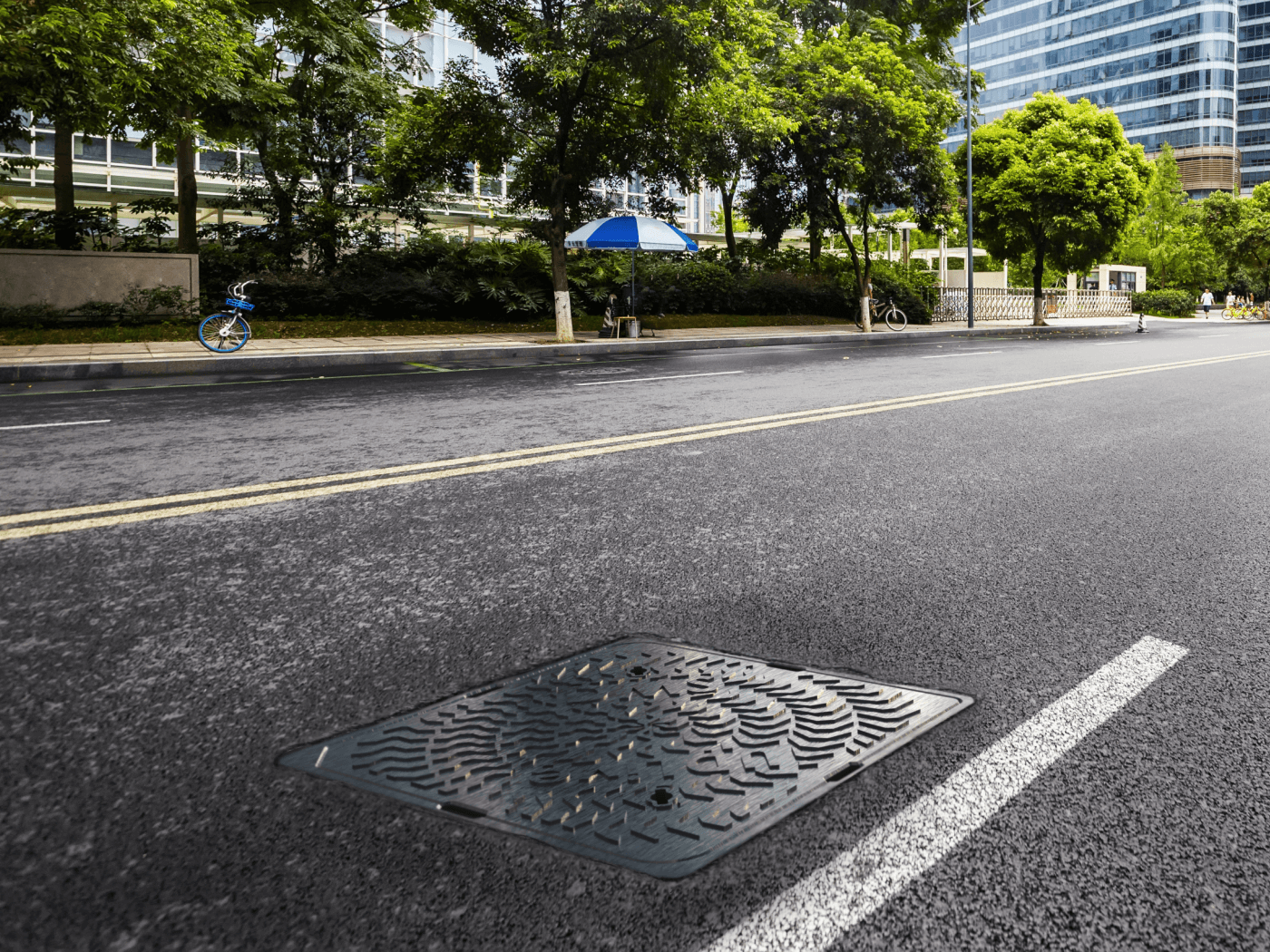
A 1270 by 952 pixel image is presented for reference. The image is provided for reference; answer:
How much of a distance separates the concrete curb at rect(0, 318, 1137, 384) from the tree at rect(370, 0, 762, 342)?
5.31 ft

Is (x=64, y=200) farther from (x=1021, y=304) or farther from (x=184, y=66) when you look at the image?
(x=1021, y=304)

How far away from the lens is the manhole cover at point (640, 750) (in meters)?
2.18

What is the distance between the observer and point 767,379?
12.7 meters

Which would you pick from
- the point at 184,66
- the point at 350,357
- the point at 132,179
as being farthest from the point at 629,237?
the point at 132,179

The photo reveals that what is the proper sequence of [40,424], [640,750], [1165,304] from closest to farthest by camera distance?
[640,750] → [40,424] → [1165,304]

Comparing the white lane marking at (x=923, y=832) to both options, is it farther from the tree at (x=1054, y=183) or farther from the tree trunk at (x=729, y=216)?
the tree at (x=1054, y=183)

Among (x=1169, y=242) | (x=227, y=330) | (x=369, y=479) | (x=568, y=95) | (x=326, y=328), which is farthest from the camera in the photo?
(x=1169, y=242)

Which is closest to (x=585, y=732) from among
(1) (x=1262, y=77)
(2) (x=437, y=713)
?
(2) (x=437, y=713)

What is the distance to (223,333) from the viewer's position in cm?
1669

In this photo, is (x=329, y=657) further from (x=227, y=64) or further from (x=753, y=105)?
(x=753, y=105)

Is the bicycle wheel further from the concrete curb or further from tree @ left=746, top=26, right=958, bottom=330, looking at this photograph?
tree @ left=746, top=26, right=958, bottom=330

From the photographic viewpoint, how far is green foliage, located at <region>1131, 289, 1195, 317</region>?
58.9 meters

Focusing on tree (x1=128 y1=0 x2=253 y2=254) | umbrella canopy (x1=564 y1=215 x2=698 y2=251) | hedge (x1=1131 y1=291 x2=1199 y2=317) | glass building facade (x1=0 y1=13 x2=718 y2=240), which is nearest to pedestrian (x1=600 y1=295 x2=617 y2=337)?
umbrella canopy (x1=564 y1=215 x2=698 y2=251)

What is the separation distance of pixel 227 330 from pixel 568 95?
27.6 ft
